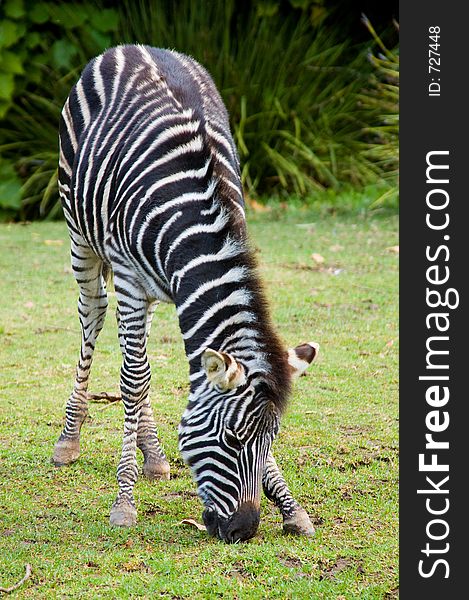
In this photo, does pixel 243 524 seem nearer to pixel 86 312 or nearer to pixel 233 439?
pixel 233 439

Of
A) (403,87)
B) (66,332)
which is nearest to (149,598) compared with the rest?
(403,87)

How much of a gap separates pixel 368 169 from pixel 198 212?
9986mm

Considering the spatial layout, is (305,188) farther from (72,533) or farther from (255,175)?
(72,533)

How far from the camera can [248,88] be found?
13.9 m

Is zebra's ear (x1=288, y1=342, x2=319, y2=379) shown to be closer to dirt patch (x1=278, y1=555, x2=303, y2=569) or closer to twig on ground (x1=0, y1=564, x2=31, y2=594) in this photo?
dirt patch (x1=278, y1=555, x2=303, y2=569)

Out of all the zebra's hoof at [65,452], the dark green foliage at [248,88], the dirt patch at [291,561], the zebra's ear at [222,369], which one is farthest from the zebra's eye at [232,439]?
the dark green foliage at [248,88]

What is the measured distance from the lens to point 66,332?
8.45 m

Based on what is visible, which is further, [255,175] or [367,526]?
[255,175]

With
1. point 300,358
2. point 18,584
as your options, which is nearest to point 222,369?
point 300,358

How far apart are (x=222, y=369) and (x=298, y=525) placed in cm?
102

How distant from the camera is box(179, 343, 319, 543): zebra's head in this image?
418cm

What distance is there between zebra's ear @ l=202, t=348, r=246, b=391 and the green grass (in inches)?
30.7

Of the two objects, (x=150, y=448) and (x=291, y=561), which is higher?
(x=150, y=448)

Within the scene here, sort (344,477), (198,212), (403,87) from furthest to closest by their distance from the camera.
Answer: (403,87), (344,477), (198,212)
